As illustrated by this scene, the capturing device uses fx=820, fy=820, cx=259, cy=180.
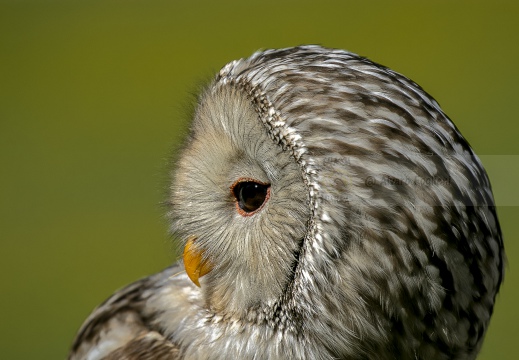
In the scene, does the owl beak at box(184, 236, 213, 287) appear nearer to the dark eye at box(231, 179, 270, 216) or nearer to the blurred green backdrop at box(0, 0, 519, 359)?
the dark eye at box(231, 179, 270, 216)

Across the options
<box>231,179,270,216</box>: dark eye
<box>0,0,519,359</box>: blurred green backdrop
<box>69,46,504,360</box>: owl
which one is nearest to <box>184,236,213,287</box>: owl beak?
<box>69,46,504,360</box>: owl

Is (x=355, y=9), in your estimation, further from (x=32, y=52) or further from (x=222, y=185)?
(x=222, y=185)

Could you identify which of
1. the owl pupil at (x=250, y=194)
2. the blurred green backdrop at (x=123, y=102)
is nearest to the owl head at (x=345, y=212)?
the owl pupil at (x=250, y=194)

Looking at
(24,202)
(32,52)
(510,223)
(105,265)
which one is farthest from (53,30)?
(510,223)

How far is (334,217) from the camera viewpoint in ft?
7.37

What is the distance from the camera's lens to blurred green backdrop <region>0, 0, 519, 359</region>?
8375mm

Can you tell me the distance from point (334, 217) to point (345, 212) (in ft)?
0.11

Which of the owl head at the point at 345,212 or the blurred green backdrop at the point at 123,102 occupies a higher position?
the owl head at the point at 345,212

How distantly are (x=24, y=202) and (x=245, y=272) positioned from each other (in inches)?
317

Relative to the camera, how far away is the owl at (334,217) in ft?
7.50

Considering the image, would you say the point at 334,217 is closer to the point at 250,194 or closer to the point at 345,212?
the point at 345,212

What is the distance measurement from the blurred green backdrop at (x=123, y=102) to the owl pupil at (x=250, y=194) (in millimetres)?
3656

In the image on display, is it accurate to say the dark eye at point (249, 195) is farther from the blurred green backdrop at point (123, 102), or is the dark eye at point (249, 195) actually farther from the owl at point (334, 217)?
the blurred green backdrop at point (123, 102)

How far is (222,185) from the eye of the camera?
2518 mm
